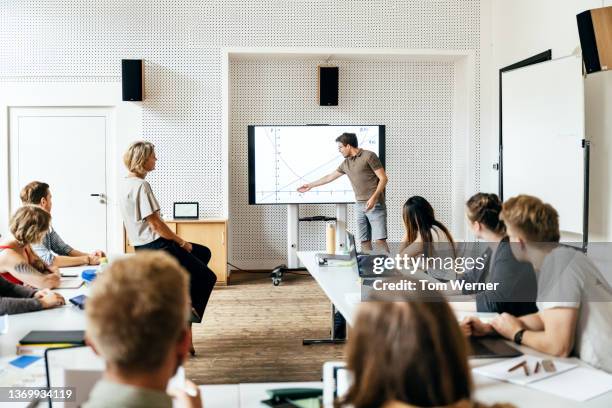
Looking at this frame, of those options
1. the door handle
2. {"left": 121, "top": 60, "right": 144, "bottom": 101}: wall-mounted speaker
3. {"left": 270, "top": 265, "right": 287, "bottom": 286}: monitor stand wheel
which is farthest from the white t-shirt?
the door handle

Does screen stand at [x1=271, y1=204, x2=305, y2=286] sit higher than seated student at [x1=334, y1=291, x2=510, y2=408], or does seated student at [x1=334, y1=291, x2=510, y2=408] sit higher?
seated student at [x1=334, y1=291, x2=510, y2=408]

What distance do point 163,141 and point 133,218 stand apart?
128 inches

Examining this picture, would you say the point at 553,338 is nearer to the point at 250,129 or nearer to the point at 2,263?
the point at 2,263

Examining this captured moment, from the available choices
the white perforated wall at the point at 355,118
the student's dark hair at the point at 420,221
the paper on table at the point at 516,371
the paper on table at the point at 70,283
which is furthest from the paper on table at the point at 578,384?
the white perforated wall at the point at 355,118

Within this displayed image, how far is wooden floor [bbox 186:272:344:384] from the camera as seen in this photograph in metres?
4.10

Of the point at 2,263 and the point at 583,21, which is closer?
the point at 2,263

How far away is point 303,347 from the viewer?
4.66 metres

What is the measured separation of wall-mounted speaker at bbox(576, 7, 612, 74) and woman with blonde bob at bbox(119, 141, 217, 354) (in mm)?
3354

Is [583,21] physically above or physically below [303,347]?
above

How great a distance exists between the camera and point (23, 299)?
9.34 feet

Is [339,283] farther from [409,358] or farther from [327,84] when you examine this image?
[327,84]

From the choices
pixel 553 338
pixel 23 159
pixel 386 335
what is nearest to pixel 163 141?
pixel 23 159

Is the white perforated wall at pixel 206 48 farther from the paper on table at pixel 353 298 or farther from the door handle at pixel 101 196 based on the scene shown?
the paper on table at pixel 353 298

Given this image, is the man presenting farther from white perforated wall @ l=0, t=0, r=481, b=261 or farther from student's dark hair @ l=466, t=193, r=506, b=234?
student's dark hair @ l=466, t=193, r=506, b=234
